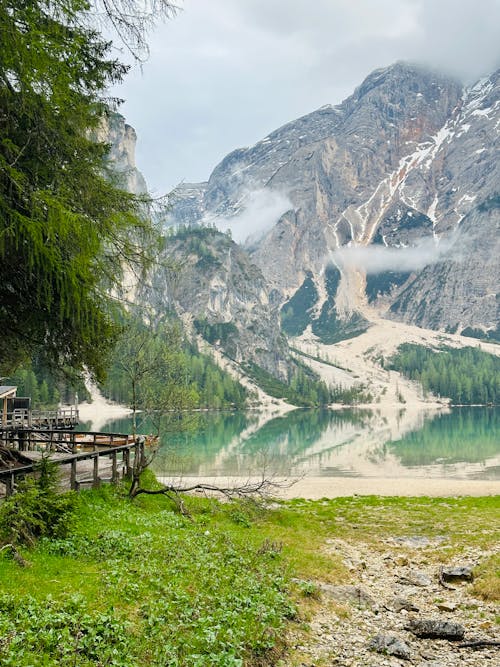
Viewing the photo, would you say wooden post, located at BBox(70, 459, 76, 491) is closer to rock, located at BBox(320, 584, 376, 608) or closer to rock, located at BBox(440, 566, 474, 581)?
rock, located at BBox(320, 584, 376, 608)

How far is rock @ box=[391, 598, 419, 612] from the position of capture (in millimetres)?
11789

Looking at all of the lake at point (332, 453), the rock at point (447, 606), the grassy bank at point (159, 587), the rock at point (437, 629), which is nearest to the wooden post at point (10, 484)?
the grassy bank at point (159, 587)

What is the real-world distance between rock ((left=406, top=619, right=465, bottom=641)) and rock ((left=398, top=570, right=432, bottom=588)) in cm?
376

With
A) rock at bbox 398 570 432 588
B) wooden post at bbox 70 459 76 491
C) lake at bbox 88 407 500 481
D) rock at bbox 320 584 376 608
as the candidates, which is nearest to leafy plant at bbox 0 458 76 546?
wooden post at bbox 70 459 76 491

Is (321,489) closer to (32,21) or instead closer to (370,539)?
(370,539)

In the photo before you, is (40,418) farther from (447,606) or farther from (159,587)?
(447,606)

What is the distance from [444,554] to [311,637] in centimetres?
919

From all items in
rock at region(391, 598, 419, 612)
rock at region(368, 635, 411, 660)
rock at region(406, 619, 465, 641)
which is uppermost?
rock at region(368, 635, 411, 660)

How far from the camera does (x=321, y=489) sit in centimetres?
4003

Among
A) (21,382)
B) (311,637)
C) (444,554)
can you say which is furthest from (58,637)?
(21,382)

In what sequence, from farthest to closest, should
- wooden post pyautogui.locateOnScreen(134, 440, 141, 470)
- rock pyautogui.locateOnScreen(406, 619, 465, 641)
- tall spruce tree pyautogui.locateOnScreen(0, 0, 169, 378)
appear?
1. wooden post pyautogui.locateOnScreen(134, 440, 141, 470)
2. rock pyautogui.locateOnScreen(406, 619, 465, 641)
3. tall spruce tree pyautogui.locateOnScreen(0, 0, 169, 378)

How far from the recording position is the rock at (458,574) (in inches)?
554

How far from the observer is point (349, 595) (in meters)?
12.5

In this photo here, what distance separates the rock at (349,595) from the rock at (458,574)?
2.84 m
